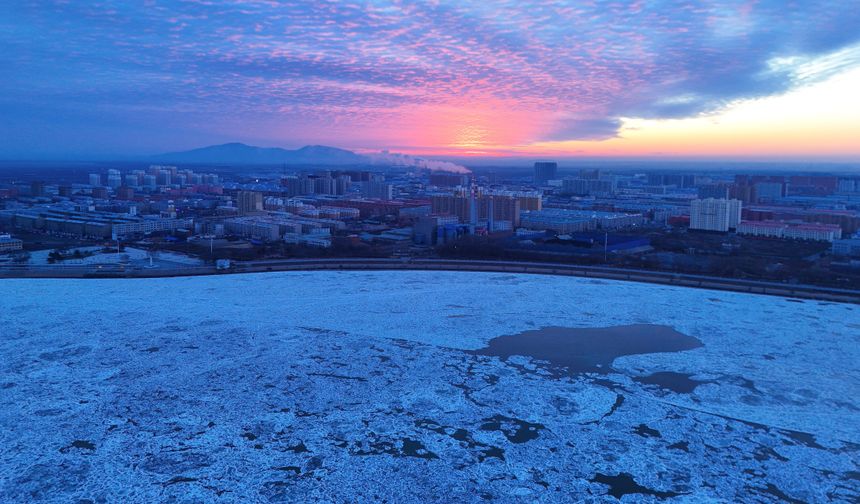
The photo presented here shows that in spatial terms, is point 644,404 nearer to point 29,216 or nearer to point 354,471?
point 354,471

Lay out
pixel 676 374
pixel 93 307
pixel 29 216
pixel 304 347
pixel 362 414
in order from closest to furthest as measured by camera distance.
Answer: pixel 362 414, pixel 676 374, pixel 304 347, pixel 93 307, pixel 29 216

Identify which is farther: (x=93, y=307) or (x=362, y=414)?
(x=93, y=307)

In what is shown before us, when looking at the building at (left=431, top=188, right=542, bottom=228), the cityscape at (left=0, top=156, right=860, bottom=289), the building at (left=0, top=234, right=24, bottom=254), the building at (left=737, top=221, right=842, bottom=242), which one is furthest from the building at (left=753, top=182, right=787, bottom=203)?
the building at (left=0, top=234, right=24, bottom=254)

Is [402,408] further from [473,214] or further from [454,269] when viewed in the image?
[473,214]

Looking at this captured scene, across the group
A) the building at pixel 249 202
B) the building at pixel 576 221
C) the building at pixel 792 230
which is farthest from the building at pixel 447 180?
the building at pixel 792 230

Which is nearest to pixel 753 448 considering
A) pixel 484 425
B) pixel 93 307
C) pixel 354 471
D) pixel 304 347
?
pixel 484 425

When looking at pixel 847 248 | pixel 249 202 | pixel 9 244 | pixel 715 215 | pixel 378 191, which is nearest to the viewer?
pixel 847 248

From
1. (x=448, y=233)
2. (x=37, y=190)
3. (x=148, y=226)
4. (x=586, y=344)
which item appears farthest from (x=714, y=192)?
(x=37, y=190)
